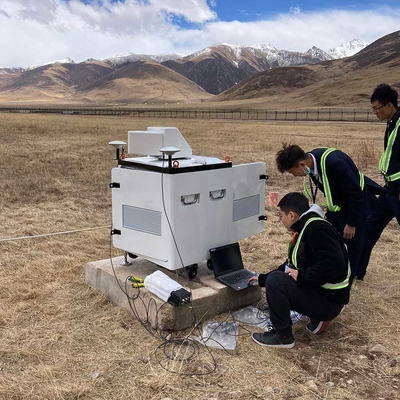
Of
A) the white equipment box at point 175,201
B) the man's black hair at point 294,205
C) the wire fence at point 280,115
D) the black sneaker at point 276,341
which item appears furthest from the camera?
the wire fence at point 280,115

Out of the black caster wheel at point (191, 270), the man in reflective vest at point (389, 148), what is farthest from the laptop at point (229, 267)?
the man in reflective vest at point (389, 148)

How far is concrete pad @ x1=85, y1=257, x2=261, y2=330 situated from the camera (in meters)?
3.64

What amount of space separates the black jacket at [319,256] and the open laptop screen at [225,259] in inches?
37.1

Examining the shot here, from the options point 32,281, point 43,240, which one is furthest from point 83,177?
point 32,281

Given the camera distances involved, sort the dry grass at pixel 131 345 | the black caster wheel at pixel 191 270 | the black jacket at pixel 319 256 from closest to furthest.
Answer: the dry grass at pixel 131 345
the black jacket at pixel 319 256
the black caster wheel at pixel 191 270

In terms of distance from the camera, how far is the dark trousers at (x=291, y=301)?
10.8 feet

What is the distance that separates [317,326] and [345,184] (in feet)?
3.96

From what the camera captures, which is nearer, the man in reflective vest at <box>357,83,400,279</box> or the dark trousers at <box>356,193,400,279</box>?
the man in reflective vest at <box>357,83,400,279</box>

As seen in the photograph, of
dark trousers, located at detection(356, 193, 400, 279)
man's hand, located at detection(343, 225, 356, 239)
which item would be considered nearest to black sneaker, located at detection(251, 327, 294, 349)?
man's hand, located at detection(343, 225, 356, 239)

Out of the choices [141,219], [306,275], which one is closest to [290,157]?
[306,275]

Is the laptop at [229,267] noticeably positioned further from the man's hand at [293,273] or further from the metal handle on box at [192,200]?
the man's hand at [293,273]

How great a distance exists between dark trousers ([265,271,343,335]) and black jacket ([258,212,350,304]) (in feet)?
0.18

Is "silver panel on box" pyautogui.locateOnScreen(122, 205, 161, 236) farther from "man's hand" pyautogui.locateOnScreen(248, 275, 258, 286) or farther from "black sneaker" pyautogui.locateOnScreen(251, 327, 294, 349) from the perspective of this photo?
"black sneaker" pyautogui.locateOnScreen(251, 327, 294, 349)

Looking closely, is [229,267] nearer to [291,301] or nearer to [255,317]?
[255,317]
